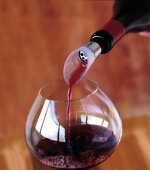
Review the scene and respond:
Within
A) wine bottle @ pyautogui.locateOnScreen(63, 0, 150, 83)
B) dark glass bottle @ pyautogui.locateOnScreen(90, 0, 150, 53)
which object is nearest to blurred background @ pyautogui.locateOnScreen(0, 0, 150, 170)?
dark glass bottle @ pyautogui.locateOnScreen(90, 0, 150, 53)

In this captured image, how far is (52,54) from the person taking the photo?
1394 millimetres

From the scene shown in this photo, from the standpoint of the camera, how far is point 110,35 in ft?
2.14

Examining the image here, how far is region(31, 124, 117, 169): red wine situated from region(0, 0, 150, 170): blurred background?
648 millimetres

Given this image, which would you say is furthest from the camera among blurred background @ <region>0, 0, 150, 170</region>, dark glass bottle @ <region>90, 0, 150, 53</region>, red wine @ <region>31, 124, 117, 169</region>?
blurred background @ <region>0, 0, 150, 170</region>

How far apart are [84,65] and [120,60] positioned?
81 centimetres

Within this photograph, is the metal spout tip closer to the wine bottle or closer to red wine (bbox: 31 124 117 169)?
the wine bottle

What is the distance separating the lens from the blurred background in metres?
1.34

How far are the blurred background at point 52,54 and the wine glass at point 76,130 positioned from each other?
633 millimetres

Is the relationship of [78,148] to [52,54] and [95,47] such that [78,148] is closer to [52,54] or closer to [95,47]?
[95,47]

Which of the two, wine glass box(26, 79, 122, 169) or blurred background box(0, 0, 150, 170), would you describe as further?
blurred background box(0, 0, 150, 170)

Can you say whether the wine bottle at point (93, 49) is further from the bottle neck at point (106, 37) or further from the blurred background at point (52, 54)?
the blurred background at point (52, 54)

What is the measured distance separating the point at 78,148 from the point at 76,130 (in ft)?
0.14

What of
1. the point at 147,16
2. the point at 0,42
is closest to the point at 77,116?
the point at 147,16

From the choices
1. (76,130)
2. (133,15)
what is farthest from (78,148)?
(133,15)
